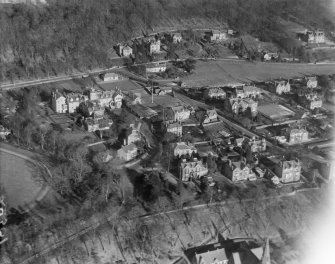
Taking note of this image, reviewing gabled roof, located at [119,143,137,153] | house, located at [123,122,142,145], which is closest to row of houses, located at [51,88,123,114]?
house, located at [123,122,142,145]

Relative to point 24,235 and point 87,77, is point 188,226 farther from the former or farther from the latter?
point 87,77

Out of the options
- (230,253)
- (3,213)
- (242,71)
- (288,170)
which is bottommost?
(230,253)

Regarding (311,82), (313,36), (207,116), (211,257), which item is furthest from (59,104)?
(313,36)

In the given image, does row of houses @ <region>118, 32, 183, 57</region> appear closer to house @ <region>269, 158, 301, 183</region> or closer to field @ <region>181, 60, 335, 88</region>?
field @ <region>181, 60, 335, 88</region>

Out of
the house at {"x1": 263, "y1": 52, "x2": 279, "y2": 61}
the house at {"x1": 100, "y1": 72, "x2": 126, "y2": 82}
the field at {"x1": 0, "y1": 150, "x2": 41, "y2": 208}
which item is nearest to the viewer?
the field at {"x1": 0, "y1": 150, "x2": 41, "y2": 208}

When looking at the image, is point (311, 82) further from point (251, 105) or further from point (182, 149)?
point (182, 149)

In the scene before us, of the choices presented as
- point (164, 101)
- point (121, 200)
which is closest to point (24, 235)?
point (121, 200)

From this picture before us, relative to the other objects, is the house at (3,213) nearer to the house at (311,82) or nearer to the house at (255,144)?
the house at (255,144)

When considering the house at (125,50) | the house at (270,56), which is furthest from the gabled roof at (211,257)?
the house at (270,56)
